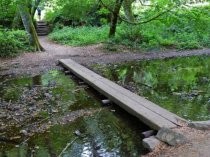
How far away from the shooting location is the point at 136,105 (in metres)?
7.05

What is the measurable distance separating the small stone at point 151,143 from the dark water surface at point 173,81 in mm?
1797

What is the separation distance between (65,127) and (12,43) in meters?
9.92

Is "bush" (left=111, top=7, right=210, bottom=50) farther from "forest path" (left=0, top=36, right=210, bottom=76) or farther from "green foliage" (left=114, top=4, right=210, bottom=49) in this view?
"forest path" (left=0, top=36, right=210, bottom=76)

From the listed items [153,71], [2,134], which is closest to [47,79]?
[153,71]

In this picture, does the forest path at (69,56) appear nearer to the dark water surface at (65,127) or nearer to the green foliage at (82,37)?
the green foliage at (82,37)

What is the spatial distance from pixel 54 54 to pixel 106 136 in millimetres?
10390

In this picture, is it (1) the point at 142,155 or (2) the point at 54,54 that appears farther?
(2) the point at 54,54

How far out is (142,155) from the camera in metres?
5.20

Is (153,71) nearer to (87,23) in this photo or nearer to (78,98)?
(78,98)

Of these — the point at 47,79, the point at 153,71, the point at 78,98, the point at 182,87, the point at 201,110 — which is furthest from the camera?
the point at 153,71

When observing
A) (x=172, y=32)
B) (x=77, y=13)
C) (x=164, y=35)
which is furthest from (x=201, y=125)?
(x=77, y=13)

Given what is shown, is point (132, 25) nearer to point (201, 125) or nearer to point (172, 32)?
point (172, 32)

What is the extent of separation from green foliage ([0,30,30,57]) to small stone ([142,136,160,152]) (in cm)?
1105

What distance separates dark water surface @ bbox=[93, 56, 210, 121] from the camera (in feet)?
25.5
